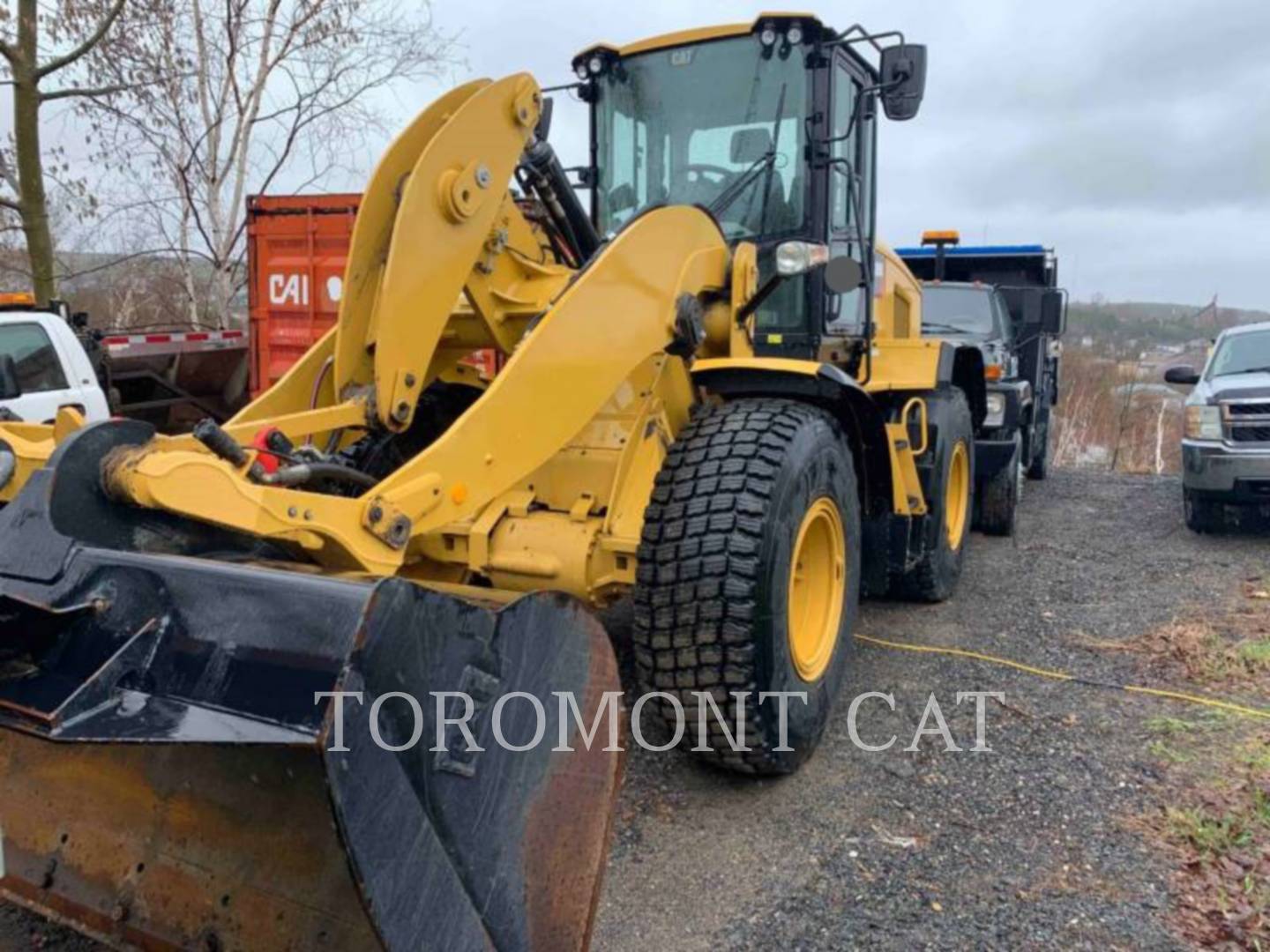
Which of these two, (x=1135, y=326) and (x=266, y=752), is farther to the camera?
(x=1135, y=326)

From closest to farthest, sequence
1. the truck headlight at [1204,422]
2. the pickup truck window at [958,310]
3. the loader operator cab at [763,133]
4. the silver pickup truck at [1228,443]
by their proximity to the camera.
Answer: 1. the loader operator cab at [763,133]
2. the silver pickup truck at [1228,443]
3. the truck headlight at [1204,422]
4. the pickup truck window at [958,310]

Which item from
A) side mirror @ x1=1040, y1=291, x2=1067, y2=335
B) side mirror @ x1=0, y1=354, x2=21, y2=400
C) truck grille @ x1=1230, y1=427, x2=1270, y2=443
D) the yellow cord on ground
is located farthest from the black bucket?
side mirror @ x1=1040, y1=291, x2=1067, y2=335

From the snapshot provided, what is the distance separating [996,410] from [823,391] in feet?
14.9

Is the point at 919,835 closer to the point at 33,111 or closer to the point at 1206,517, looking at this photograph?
the point at 1206,517

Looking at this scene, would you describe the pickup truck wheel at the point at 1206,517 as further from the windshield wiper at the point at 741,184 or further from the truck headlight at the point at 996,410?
the windshield wiper at the point at 741,184

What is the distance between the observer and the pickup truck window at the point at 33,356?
23.0ft

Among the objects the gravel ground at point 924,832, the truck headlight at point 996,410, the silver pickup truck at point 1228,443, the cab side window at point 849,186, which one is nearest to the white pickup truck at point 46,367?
the cab side window at point 849,186

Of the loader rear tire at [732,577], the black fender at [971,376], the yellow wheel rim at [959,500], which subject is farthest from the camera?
the black fender at [971,376]

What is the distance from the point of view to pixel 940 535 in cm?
573

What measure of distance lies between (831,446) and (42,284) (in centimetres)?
1003

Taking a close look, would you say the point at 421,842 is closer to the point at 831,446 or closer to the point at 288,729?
the point at 288,729

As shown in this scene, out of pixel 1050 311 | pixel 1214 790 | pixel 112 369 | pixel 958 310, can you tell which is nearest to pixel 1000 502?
pixel 958 310

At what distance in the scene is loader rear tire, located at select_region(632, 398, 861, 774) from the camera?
3.25 metres

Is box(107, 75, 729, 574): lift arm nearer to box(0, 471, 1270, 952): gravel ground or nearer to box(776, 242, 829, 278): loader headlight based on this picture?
box(776, 242, 829, 278): loader headlight
